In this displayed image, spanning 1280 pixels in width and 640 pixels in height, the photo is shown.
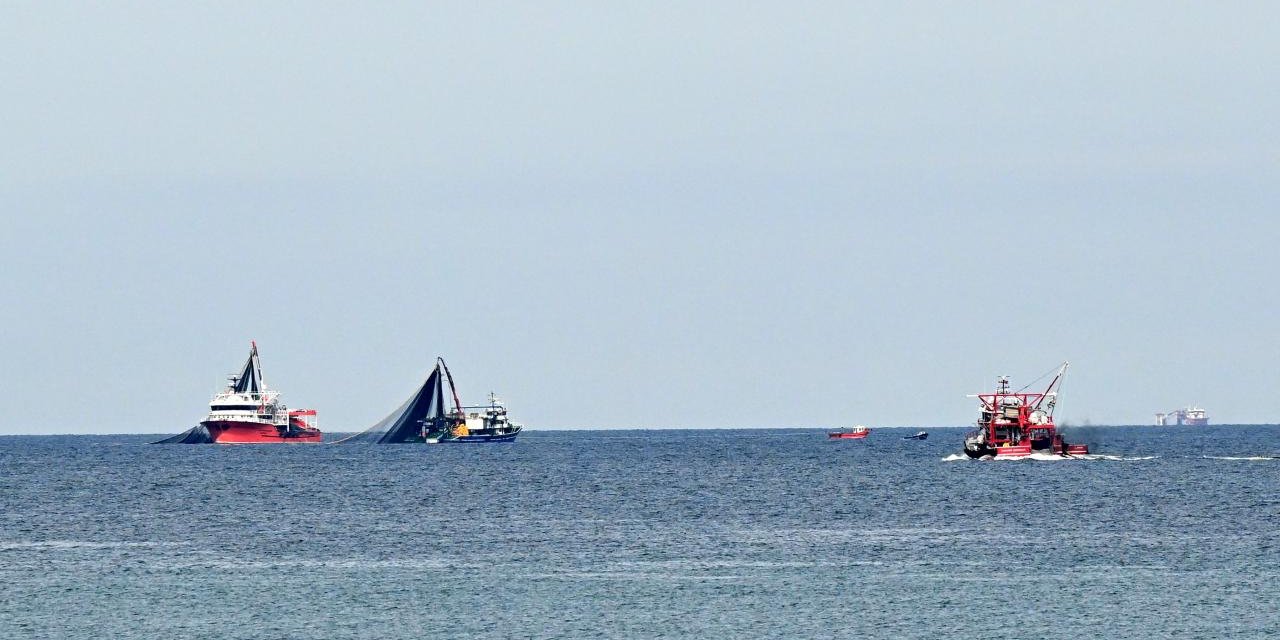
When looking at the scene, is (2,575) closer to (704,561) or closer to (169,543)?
(169,543)

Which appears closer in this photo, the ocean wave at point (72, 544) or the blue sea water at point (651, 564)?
the blue sea water at point (651, 564)

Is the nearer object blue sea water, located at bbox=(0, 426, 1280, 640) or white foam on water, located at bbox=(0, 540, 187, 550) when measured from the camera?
blue sea water, located at bbox=(0, 426, 1280, 640)

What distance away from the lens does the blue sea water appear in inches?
2731

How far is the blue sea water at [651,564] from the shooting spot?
69375 mm

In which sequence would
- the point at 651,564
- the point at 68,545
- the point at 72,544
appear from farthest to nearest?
1. the point at 72,544
2. the point at 68,545
3. the point at 651,564

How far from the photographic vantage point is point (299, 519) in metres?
124

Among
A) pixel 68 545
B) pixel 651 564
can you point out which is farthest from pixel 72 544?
pixel 651 564

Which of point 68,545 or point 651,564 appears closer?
point 651,564

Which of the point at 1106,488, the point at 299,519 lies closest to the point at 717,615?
the point at 299,519

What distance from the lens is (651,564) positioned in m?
89.9

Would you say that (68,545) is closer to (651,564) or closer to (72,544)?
(72,544)

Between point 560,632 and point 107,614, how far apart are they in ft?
66.0

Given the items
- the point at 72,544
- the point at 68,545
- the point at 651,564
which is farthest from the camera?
the point at 72,544

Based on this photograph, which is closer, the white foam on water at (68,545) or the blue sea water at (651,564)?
the blue sea water at (651,564)
